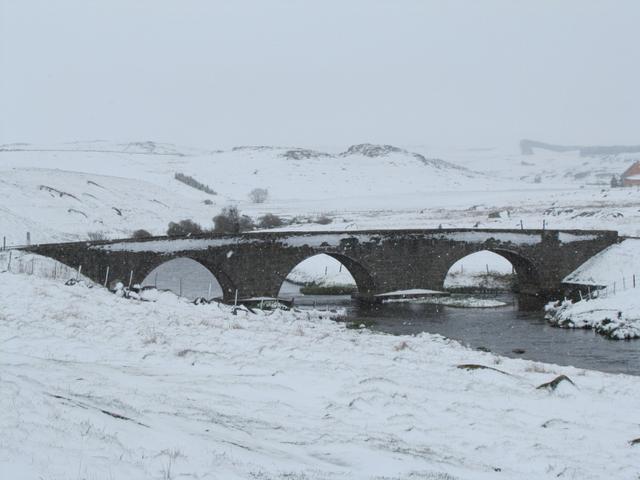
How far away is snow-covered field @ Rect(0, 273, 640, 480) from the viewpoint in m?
6.61

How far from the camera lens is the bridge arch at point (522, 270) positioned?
133 ft

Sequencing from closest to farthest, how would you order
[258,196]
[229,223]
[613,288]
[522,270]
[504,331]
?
[504,331] → [613,288] → [522,270] → [229,223] → [258,196]

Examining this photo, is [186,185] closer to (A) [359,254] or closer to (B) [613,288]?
(A) [359,254]

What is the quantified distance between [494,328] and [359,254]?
10.8 meters

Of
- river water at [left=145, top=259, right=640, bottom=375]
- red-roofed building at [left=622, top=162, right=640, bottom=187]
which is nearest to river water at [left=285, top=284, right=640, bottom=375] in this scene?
river water at [left=145, top=259, right=640, bottom=375]

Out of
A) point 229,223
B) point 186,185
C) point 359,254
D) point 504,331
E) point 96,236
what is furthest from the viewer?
point 186,185

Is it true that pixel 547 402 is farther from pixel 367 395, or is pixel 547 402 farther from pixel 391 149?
pixel 391 149

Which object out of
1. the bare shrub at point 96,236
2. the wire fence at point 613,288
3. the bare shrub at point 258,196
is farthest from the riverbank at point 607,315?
the bare shrub at point 258,196

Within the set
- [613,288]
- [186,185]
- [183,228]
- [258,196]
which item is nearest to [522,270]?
[613,288]

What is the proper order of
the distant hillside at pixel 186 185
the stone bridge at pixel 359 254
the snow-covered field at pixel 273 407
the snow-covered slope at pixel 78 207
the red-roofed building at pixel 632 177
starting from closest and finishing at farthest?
the snow-covered field at pixel 273 407 → the stone bridge at pixel 359 254 → the snow-covered slope at pixel 78 207 → the distant hillside at pixel 186 185 → the red-roofed building at pixel 632 177

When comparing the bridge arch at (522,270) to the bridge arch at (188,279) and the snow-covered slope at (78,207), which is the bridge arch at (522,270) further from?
the snow-covered slope at (78,207)

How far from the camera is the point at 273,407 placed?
9.88m

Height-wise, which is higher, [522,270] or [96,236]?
[96,236]

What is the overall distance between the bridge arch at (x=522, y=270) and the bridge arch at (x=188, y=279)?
1361cm
